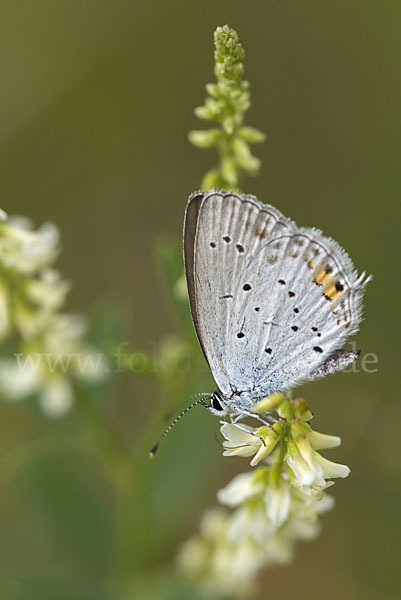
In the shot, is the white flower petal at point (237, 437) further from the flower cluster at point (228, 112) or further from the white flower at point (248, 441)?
the flower cluster at point (228, 112)

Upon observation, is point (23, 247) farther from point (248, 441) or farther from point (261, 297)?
point (248, 441)

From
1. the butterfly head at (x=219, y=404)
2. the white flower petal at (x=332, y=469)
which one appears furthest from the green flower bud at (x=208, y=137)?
the white flower petal at (x=332, y=469)

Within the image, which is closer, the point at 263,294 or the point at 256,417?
the point at 256,417

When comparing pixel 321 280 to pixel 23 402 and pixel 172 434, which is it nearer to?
pixel 172 434

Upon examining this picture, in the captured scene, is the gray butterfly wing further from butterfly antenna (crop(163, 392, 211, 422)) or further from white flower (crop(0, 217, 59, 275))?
white flower (crop(0, 217, 59, 275))

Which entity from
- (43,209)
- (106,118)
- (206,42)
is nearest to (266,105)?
(206,42)

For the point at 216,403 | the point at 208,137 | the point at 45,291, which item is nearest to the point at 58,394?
the point at 45,291
